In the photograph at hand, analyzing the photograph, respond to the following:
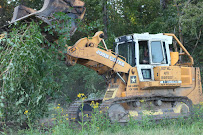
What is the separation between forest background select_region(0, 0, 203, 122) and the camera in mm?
6262

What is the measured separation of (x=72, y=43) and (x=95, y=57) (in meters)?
11.7

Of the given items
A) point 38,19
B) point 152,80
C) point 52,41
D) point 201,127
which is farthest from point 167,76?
point 38,19

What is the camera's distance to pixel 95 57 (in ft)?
29.5

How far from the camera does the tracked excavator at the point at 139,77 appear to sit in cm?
924

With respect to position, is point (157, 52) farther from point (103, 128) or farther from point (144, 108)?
point (103, 128)

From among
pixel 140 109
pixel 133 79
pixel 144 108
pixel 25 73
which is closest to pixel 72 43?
pixel 133 79

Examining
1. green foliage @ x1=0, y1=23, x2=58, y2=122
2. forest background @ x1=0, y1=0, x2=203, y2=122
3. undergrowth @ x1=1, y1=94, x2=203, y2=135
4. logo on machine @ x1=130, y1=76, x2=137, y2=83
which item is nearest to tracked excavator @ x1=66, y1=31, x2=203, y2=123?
logo on machine @ x1=130, y1=76, x2=137, y2=83

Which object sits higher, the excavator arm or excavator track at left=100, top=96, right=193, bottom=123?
the excavator arm

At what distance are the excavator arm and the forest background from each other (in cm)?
37

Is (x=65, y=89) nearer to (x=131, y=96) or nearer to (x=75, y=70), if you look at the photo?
(x=75, y=70)

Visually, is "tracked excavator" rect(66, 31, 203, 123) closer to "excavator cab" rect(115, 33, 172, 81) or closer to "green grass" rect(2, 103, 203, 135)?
"excavator cab" rect(115, 33, 172, 81)

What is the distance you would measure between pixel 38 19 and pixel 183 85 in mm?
6280

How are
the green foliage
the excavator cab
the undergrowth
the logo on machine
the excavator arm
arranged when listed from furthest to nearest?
1. the excavator cab
2. the logo on machine
3. the excavator arm
4. the undergrowth
5. the green foliage

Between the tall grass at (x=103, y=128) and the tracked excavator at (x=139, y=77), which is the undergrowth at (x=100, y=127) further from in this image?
the tracked excavator at (x=139, y=77)
